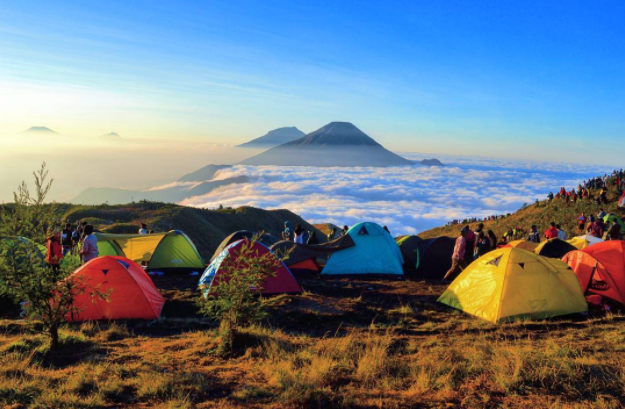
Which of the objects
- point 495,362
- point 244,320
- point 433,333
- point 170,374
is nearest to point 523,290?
point 433,333

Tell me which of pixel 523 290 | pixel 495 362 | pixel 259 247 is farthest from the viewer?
pixel 259 247

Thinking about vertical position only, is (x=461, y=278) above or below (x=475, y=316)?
above

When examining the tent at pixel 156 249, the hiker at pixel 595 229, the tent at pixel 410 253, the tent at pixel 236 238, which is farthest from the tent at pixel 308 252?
the hiker at pixel 595 229

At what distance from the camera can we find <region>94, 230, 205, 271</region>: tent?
1552 centimetres

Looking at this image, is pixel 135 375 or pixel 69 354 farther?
pixel 69 354

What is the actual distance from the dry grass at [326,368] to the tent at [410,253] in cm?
790

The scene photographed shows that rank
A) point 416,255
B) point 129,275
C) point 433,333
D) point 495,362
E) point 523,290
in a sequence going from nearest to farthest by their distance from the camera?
1. point 495,362
2. point 433,333
3. point 523,290
4. point 129,275
5. point 416,255

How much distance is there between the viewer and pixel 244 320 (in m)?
7.38

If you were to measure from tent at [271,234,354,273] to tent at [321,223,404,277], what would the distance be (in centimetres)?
25

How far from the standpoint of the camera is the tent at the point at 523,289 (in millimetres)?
9234

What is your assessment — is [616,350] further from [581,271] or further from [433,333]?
[581,271]

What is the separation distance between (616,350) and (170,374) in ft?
20.5

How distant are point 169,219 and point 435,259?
83.6 ft

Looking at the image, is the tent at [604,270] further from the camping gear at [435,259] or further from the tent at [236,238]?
the tent at [236,238]
